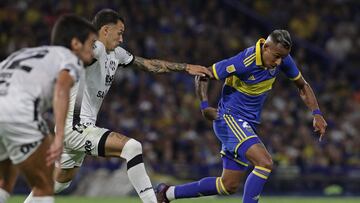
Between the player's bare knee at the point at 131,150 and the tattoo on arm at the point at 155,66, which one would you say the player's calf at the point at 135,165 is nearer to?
the player's bare knee at the point at 131,150

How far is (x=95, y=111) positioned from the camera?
342 inches

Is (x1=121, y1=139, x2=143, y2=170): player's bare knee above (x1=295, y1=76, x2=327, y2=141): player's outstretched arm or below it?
below

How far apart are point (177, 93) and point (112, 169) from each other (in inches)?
122

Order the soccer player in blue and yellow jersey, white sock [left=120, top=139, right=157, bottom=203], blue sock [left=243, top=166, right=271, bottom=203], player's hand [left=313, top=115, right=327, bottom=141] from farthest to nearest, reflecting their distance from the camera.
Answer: player's hand [left=313, top=115, right=327, bottom=141] → the soccer player in blue and yellow jersey → blue sock [left=243, top=166, right=271, bottom=203] → white sock [left=120, top=139, right=157, bottom=203]

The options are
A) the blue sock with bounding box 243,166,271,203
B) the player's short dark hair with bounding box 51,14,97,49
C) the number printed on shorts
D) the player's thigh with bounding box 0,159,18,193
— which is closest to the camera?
the number printed on shorts

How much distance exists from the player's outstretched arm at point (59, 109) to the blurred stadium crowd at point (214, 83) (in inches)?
409

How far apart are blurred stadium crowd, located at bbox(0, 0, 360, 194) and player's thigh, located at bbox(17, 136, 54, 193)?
33.0 ft

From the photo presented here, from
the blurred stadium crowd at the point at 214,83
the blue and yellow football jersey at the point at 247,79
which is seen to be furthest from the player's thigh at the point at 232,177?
the blurred stadium crowd at the point at 214,83

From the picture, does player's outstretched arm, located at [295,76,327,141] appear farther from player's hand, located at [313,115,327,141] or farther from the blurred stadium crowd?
the blurred stadium crowd

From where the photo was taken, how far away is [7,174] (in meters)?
7.02

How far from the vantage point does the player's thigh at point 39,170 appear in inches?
248

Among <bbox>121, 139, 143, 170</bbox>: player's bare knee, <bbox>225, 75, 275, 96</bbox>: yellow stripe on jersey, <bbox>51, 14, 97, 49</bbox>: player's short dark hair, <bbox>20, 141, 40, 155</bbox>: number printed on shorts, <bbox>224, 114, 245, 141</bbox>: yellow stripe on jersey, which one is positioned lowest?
<bbox>121, 139, 143, 170</bbox>: player's bare knee

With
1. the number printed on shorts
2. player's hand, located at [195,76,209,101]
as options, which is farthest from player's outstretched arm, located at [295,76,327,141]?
the number printed on shorts

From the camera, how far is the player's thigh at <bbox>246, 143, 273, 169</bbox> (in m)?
8.87
